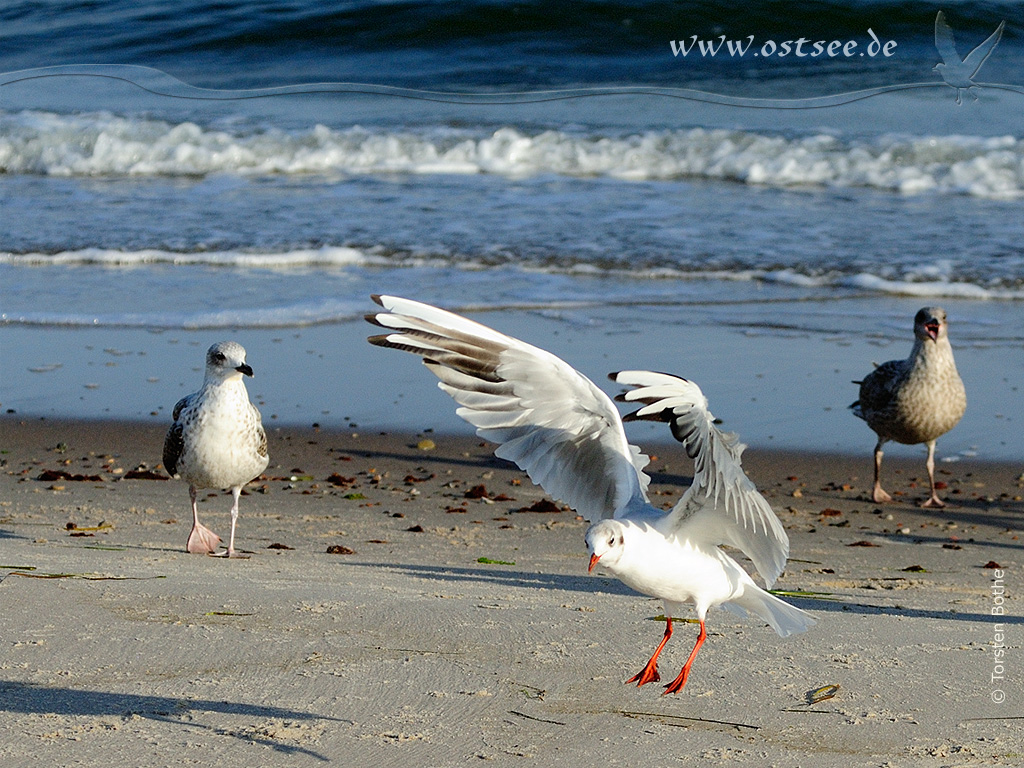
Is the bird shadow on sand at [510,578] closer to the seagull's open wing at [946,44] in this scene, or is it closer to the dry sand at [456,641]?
the dry sand at [456,641]

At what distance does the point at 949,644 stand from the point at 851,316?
18.5ft

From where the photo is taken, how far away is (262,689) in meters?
3.47

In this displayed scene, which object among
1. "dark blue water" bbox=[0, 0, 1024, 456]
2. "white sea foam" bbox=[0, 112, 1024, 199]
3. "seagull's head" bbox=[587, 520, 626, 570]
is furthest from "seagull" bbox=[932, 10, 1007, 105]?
"seagull's head" bbox=[587, 520, 626, 570]

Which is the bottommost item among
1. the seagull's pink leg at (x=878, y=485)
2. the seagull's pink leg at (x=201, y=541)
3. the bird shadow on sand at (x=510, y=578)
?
the seagull's pink leg at (x=201, y=541)

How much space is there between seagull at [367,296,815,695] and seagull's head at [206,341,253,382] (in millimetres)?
2088

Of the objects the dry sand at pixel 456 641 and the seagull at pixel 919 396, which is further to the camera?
the seagull at pixel 919 396

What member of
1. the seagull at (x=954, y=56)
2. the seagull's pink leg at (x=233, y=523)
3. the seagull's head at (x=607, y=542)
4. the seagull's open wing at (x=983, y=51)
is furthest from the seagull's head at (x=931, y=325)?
the seagull's open wing at (x=983, y=51)

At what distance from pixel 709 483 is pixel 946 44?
18608 mm

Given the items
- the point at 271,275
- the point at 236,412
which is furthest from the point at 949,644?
the point at 271,275

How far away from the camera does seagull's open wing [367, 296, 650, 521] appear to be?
3.55 meters

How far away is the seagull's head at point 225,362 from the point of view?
563cm

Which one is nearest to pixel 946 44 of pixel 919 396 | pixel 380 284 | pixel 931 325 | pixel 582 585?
pixel 380 284

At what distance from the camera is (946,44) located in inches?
787

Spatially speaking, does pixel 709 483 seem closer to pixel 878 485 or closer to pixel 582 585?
pixel 582 585
